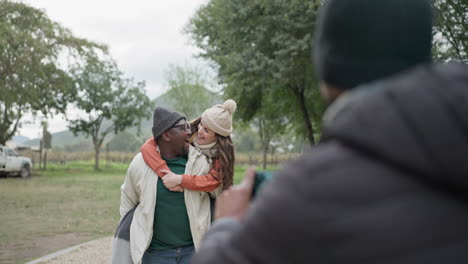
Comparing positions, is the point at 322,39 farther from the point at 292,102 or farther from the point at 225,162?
the point at 292,102

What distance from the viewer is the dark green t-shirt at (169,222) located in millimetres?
3807

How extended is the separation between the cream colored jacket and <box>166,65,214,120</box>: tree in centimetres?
4766

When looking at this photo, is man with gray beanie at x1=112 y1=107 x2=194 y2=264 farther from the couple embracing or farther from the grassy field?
the grassy field

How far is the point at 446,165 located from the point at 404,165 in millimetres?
71

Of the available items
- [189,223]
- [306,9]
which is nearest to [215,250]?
[189,223]

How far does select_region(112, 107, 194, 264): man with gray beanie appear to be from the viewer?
3.76 metres

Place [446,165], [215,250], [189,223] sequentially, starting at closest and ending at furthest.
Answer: [446,165] < [215,250] < [189,223]

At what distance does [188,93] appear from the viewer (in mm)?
52594

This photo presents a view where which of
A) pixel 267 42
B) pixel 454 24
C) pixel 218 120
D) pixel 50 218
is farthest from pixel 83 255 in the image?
pixel 267 42

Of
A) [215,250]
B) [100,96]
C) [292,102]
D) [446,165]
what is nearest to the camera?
[446,165]

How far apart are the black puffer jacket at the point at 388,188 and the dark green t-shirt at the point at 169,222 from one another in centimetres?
292

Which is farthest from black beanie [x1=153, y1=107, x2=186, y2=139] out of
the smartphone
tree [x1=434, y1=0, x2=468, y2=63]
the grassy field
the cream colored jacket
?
tree [x1=434, y1=0, x2=468, y2=63]

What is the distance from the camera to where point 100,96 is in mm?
40031

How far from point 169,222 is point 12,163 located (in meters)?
26.1
